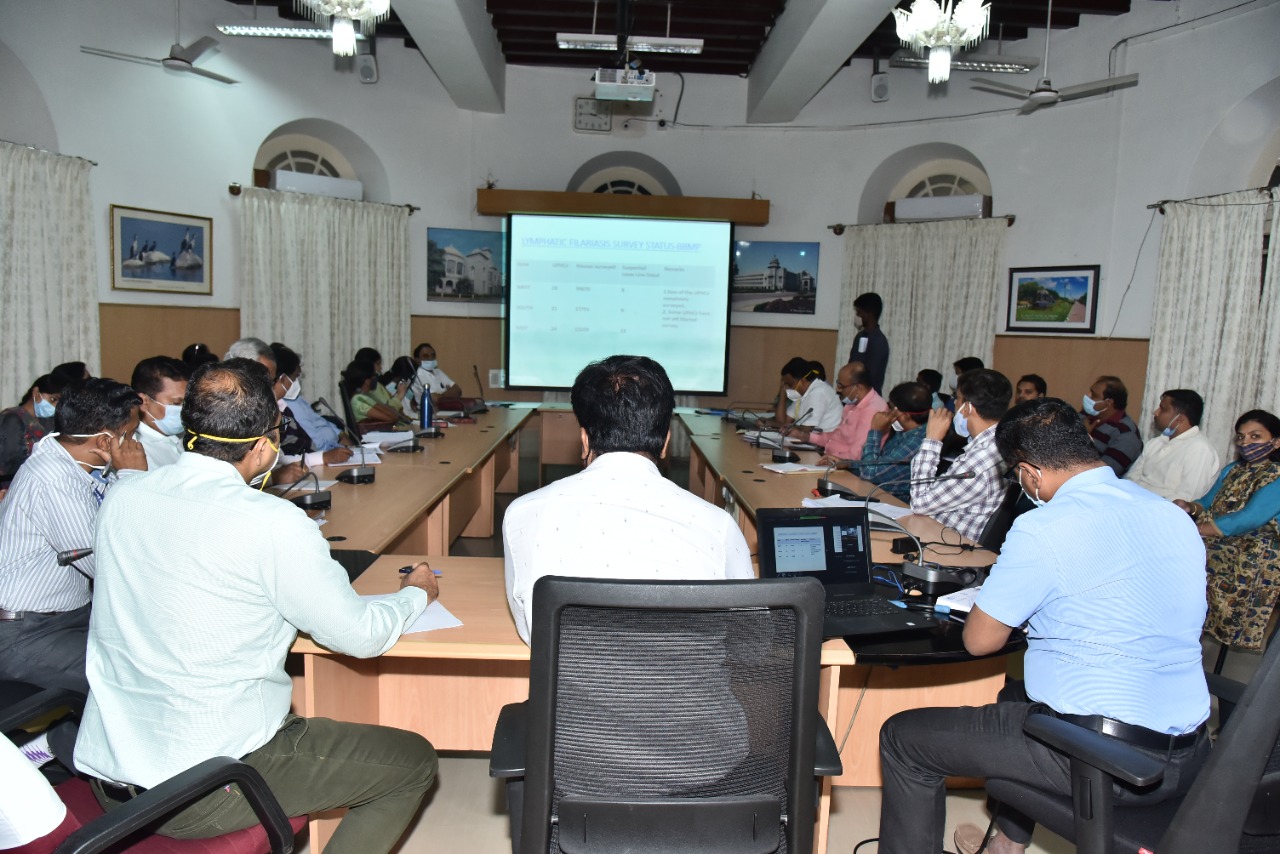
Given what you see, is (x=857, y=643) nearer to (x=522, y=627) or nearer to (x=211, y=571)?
(x=522, y=627)

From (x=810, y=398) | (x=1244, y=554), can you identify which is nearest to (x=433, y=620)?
(x=1244, y=554)

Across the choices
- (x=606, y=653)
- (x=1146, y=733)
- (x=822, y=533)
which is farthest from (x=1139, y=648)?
(x=606, y=653)

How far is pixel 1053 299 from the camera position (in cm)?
719

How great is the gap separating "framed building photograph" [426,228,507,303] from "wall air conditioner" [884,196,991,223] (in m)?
3.88

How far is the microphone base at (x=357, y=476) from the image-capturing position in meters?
3.61

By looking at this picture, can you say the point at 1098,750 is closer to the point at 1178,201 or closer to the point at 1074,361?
the point at 1178,201

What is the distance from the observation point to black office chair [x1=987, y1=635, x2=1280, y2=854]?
1.33 metres

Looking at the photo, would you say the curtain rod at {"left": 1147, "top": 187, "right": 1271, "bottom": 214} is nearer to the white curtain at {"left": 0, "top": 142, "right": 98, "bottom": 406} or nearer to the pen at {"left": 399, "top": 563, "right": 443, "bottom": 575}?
the pen at {"left": 399, "top": 563, "right": 443, "bottom": 575}

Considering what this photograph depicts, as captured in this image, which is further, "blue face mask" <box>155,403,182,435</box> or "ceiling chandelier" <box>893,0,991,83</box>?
"ceiling chandelier" <box>893,0,991,83</box>

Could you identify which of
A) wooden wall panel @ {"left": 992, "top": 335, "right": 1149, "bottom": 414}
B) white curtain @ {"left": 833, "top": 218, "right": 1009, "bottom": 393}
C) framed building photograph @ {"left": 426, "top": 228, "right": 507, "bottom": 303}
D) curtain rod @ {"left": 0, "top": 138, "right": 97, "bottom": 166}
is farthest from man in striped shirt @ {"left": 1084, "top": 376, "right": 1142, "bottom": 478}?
curtain rod @ {"left": 0, "top": 138, "right": 97, "bottom": 166}

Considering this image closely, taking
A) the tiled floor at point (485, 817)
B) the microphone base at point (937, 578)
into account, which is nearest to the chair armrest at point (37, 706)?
the tiled floor at point (485, 817)

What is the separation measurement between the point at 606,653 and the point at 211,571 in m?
0.74

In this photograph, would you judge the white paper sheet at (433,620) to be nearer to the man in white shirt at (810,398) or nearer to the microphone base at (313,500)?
the microphone base at (313,500)

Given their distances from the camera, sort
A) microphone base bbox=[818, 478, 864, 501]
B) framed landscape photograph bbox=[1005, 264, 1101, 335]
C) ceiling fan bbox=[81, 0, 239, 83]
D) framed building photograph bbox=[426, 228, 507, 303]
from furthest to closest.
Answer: framed building photograph bbox=[426, 228, 507, 303], framed landscape photograph bbox=[1005, 264, 1101, 335], ceiling fan bbox=[81, 0, 239, 83], microphone base bbox=[818, 478, 864, 501]
